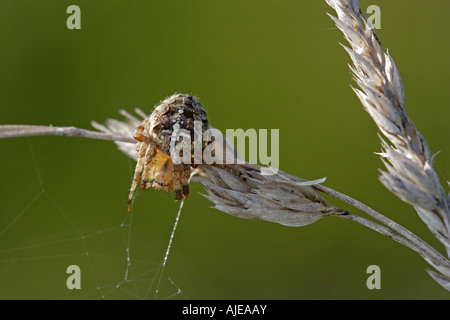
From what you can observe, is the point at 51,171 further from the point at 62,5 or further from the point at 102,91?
the point at 62,5

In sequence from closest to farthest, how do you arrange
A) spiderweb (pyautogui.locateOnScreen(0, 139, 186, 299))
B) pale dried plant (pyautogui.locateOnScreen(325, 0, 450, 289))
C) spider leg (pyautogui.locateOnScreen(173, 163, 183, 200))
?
pale dried plant (pyautogui.locateOnScreen(325, 0, 450, 289)) → spider leg (pyautogui.locateOnScreen(173, 163, 183, 200)) → spiderweb (pyautogui.locateOnScreen(0, 139, 186, 299))

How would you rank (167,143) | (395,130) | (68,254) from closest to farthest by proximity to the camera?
(395,130), (167,143), (68,254)

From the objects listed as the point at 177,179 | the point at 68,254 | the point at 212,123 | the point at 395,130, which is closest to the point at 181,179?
the point at 177,179

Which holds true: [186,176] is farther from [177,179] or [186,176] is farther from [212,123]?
[212,123]

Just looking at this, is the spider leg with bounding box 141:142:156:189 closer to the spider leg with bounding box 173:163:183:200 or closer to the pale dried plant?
the spider leg with bounding box 173:163:183:200

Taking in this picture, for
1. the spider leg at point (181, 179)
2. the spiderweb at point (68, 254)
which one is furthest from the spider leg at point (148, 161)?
the spiderweb at point (68, 254)

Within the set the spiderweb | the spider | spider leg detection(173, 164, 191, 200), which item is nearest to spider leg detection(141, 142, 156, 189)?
the spider

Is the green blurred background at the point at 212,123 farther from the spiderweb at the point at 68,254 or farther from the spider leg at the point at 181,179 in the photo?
the spider leg at the point at 181,179

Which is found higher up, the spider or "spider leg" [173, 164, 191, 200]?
the spider
